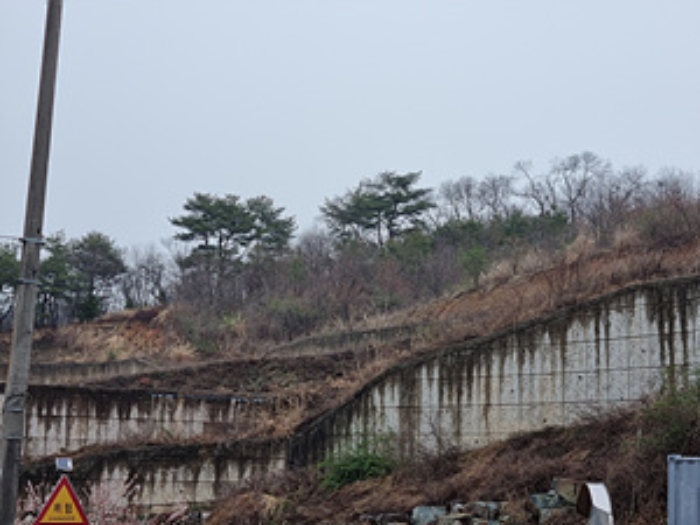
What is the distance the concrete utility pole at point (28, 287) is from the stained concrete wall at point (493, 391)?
31.6 feet

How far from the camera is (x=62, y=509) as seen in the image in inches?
323

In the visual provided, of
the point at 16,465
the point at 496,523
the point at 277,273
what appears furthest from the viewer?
the point at 277,273

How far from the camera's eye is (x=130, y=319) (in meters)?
46.5

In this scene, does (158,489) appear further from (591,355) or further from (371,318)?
(371,318)

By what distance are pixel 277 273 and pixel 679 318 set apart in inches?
1298

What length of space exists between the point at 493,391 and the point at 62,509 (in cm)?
996

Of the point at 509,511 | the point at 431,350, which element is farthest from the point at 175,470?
the point at 509,511

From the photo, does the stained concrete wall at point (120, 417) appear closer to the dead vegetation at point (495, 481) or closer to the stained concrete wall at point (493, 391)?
the stained concrete wall at point (493, 391)

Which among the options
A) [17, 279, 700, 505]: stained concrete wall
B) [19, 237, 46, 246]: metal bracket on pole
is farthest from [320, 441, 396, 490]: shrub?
[19, 237, 46, 246]: metal bracket on pole

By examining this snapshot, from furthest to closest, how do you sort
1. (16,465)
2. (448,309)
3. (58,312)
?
(58,312)
(448,309)
(16,465)

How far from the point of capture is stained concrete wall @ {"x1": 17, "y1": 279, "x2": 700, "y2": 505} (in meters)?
14.8

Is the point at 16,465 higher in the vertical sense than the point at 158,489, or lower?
higher

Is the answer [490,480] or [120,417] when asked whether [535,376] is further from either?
[120,417]

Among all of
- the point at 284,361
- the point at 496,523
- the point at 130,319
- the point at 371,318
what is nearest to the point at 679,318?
the point at 496,523
